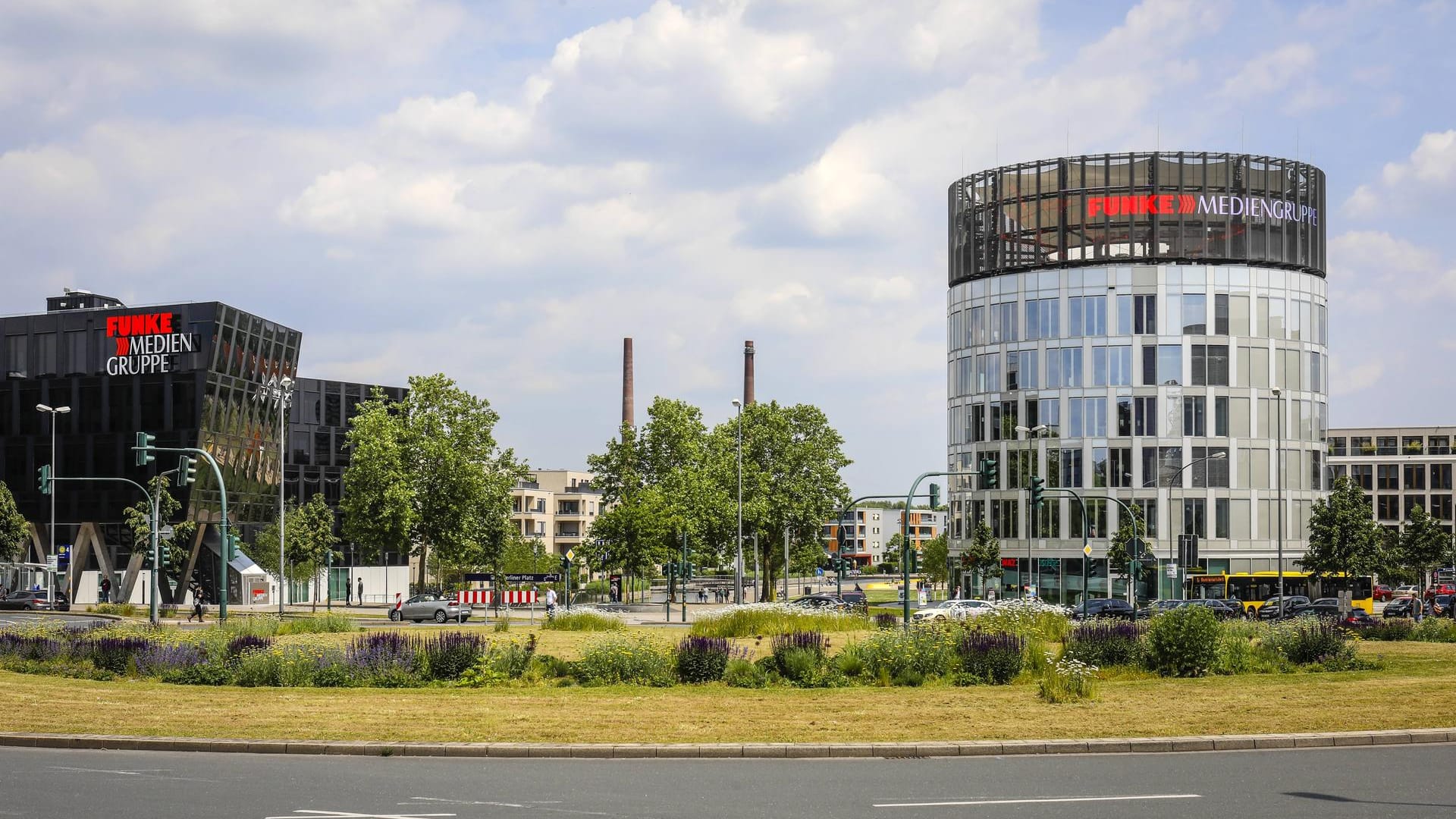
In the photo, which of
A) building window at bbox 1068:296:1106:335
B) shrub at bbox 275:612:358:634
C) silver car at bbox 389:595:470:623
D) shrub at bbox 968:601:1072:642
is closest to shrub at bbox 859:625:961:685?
shrub at bbox 968:601:1072:642

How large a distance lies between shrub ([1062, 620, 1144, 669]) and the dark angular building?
5891 centimetres

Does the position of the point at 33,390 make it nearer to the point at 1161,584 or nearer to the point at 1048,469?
the point at 1048,469

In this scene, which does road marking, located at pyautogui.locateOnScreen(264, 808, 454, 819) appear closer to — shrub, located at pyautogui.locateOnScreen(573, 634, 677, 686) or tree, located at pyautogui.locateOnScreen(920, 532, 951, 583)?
shrub, located at pyautogui.locateOnScreen(573, 634, 677, 686)

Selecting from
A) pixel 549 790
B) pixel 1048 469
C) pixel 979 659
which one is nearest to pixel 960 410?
pixel 1048 469

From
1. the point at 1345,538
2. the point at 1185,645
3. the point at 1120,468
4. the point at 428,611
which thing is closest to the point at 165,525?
the point at 428,611

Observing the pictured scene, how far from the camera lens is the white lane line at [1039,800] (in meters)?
12.2

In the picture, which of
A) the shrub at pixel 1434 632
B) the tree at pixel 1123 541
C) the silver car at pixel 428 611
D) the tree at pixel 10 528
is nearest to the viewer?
the shrub at pixel 1434 632

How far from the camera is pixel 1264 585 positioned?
78.2 m

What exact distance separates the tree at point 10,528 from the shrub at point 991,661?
61.5 metres

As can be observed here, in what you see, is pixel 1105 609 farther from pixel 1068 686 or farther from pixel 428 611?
pixel 1068 686

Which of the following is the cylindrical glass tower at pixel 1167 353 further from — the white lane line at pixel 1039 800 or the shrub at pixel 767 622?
the white lane line at pixel 1039 800

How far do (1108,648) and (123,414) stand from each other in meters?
64.5

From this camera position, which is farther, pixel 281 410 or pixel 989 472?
pixel 281 410

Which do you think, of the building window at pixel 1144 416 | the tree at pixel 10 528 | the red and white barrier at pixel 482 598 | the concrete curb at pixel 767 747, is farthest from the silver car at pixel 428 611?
the building window at pixel 1144 416
